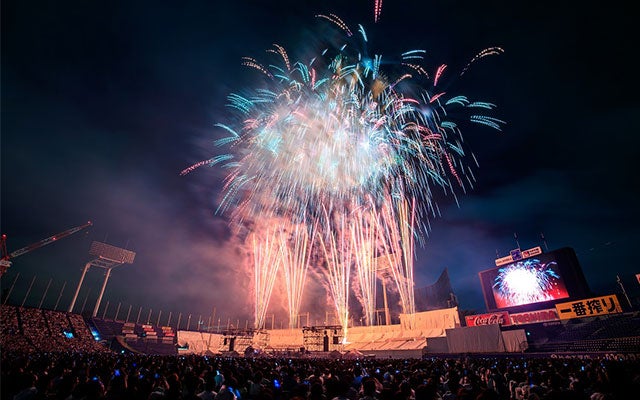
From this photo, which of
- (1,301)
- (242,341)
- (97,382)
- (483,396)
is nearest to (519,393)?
(483,396)

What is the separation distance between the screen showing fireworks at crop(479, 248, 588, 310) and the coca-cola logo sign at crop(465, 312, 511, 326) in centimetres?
472

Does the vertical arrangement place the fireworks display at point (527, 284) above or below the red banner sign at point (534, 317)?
above

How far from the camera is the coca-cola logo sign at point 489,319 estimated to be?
140 ft

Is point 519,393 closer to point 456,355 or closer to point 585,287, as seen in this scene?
point 456,355

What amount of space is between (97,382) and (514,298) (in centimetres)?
5863

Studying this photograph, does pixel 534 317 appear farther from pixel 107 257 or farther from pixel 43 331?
pixel 107 257

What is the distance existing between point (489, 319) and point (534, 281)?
1095 cm

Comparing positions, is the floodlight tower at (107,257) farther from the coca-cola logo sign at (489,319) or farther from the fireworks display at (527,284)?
the fireworks display at (527,284)

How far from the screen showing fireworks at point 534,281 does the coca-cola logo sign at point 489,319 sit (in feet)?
15.5

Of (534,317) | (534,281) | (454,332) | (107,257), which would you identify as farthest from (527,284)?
(107,257)

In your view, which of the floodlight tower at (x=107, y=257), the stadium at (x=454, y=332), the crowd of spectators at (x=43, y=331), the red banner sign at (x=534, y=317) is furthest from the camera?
the floodlight tower at (x=107, y=257)

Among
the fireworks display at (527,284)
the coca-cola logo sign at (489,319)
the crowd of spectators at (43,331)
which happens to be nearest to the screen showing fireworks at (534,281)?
the fireworks display at (527,284)

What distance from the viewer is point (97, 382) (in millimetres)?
5965

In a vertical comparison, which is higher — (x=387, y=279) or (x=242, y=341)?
(x=387, y=279)
